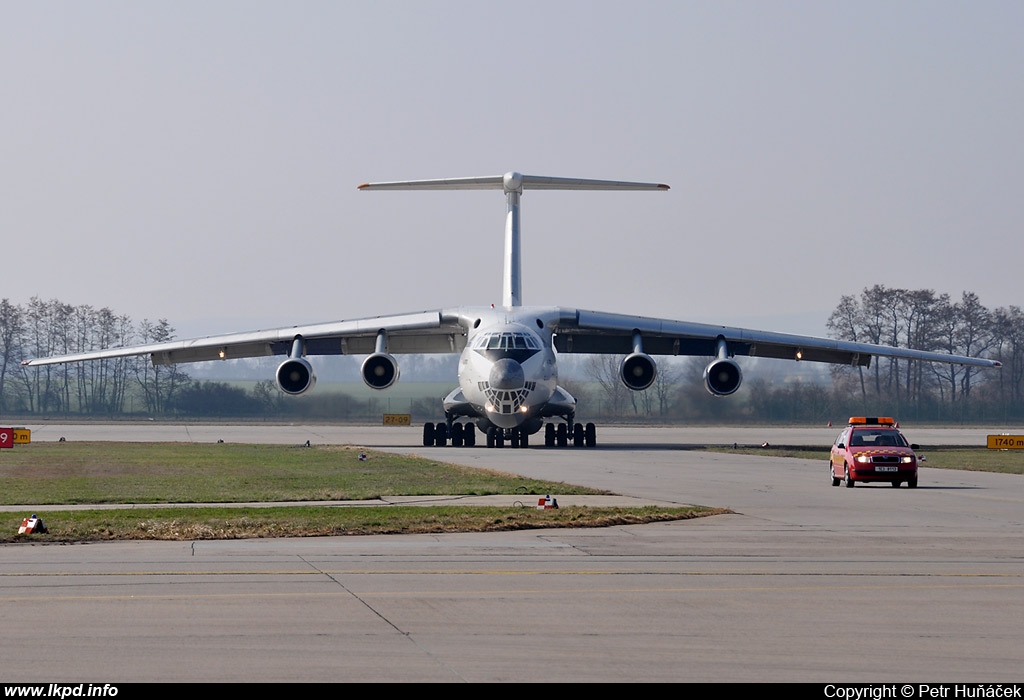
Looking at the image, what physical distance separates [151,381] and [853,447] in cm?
4944

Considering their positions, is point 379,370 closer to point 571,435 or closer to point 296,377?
point 296,377

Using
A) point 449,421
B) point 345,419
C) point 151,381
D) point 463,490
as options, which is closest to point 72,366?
point 151,381

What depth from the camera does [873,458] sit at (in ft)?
74.7

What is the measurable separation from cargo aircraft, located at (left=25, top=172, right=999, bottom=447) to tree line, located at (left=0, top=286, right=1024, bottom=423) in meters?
15.4

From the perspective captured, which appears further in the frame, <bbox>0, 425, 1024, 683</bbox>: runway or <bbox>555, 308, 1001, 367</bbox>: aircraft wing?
<bbox>555, 308, 1001, 367</bbox>: aircraft wing

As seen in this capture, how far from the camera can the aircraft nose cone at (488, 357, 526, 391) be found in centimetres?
3388

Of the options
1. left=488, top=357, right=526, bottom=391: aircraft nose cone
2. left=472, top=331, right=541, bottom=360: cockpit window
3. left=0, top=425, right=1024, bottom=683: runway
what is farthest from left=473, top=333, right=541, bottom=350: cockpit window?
left=0, top=425, right=1024, bottom=683: runway

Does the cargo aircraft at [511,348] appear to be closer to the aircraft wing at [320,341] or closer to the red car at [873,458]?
the aircraft wing at [320,341]

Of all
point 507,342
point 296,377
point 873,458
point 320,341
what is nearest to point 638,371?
point 507,342

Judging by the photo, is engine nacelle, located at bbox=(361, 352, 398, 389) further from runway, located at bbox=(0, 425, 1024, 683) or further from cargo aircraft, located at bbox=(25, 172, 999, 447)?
runway, located at bbox=(0, 425, 1024, 683)

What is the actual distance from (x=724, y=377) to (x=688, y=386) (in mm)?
18101

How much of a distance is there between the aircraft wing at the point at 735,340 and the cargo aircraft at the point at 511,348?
0.03 metres

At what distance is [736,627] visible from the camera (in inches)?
336
